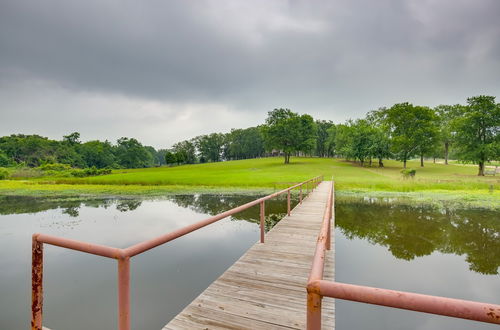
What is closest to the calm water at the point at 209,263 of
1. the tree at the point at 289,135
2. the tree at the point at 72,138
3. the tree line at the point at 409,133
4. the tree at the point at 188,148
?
the tree line at the point at 409,133

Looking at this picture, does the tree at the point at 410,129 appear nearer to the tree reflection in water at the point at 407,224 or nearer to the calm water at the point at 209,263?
the tree reflection in water at the point at 407,224

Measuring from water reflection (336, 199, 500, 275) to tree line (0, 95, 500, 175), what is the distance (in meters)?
30.5

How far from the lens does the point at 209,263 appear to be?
767 centimetres

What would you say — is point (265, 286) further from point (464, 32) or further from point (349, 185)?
point (464, 32)

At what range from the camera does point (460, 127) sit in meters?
37.2

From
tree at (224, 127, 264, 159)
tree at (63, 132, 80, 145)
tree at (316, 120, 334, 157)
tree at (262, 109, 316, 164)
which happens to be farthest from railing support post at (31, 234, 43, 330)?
tree at (63, 132, 80, 145)

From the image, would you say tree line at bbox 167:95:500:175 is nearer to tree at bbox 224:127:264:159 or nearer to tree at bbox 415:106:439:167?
tree at bbox 415:106:439:167

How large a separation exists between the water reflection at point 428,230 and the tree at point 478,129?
28.8 metres

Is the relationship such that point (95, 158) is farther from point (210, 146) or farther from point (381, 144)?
point (381, 144)

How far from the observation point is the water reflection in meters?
8.09

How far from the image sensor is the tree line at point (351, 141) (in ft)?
120

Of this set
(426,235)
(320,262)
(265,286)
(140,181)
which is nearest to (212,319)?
(265,286)

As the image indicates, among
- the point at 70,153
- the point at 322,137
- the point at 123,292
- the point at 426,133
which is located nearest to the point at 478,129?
the point at 426,133

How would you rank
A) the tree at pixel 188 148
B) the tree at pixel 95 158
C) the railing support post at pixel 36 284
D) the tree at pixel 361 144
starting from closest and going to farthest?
1. the railing support post at pixel 36 284
2. the tree at pixel 361 144
3. the tree at pixel 95 158
4. the tree at pixel 188 148
